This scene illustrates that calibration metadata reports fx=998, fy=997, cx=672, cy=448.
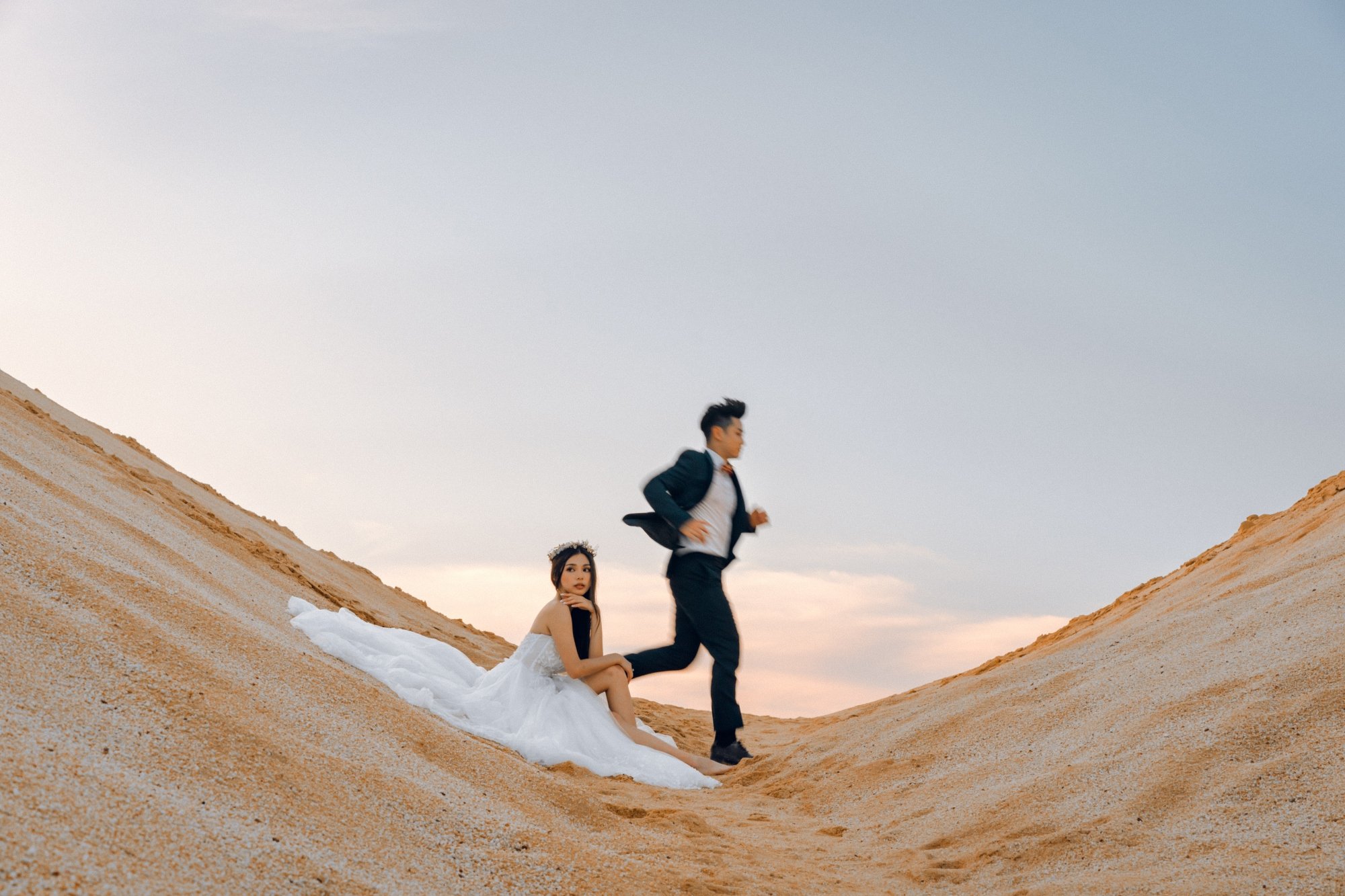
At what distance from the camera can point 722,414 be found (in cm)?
661

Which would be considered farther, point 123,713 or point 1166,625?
point 1166,625

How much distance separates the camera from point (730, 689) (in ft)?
20.2

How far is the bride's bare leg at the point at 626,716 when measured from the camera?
5.63m

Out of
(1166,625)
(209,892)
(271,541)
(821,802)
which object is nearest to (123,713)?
(209,892)

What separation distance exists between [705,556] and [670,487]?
49 cm

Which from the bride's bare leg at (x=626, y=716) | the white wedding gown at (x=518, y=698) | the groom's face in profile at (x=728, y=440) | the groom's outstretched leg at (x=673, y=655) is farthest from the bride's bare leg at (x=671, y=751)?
the groom's face in profile at (x=728, y=440)

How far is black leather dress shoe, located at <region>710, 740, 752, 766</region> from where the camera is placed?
602 centimetres

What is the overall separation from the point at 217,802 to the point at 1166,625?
4.59m

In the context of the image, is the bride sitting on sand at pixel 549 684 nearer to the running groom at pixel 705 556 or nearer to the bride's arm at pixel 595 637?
the bride's arm at pixel 595 637

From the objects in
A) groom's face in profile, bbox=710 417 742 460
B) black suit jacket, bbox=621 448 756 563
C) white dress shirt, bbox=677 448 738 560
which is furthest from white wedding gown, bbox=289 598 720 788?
groom's face in profile, bbox=710 417 742 460

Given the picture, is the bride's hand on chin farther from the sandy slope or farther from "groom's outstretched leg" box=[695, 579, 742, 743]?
the sandy slope

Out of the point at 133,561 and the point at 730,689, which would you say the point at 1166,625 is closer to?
the point at 730,689

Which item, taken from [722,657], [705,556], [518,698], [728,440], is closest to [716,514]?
[705,556]

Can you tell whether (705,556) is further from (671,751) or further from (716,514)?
(671,751)
